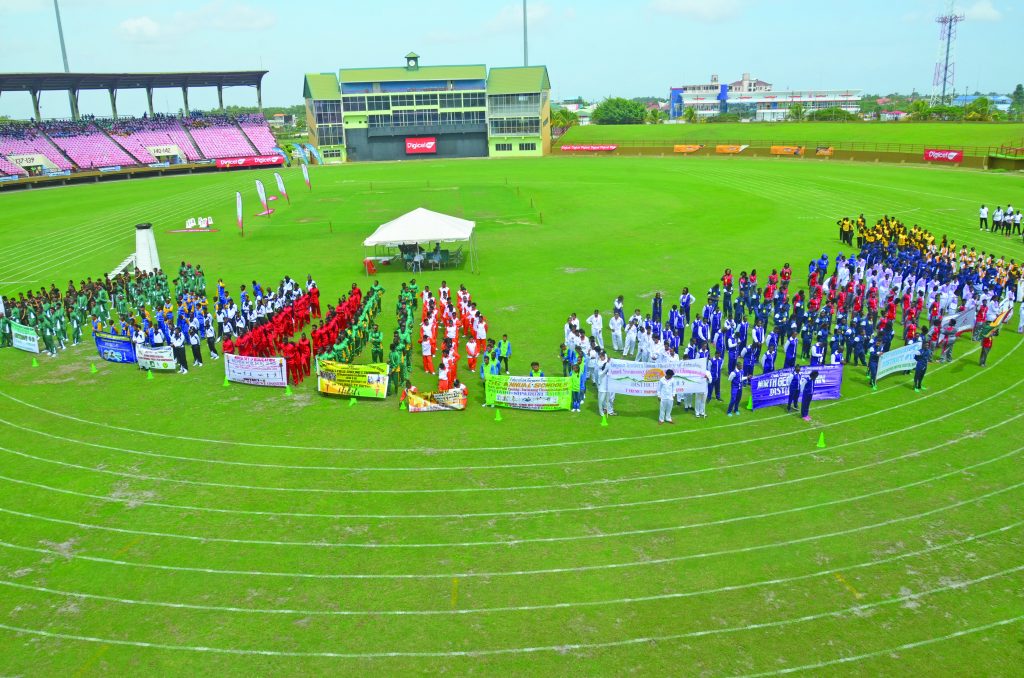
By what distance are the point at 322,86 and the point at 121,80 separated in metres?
22.6

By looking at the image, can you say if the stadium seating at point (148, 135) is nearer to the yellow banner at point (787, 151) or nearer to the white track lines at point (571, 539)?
the yellow banner at point (787, 151)

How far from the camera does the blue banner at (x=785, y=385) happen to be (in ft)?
53.2

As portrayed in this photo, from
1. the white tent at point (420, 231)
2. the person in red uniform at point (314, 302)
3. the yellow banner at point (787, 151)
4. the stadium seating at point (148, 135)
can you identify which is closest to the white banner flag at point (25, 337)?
the person in red uniform at point (314, 302)

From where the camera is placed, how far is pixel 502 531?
11.9 meters

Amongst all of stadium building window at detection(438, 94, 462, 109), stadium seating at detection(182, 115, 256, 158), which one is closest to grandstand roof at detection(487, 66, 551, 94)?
stadium building window at detection(438, 94, 462, 109)

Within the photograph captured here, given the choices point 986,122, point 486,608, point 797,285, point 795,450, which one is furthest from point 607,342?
point 986,122

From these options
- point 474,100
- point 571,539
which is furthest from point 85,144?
point 571,539

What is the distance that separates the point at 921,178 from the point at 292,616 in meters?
60.3

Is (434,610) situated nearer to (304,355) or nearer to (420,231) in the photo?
(304,355)

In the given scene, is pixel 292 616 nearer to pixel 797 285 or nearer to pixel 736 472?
pixel 736 472

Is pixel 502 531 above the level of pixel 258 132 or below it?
below

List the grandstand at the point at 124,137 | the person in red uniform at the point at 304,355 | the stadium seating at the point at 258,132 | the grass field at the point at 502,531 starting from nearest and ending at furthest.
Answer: the grass field at the point at 502,531 < the person in red uniform at the point at 304,355 < the grandstand at the point at 124,137 < the stadium seating at the point at 258,132

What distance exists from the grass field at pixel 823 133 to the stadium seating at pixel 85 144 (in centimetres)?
5518

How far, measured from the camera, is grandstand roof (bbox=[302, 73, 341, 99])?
88688 mm
